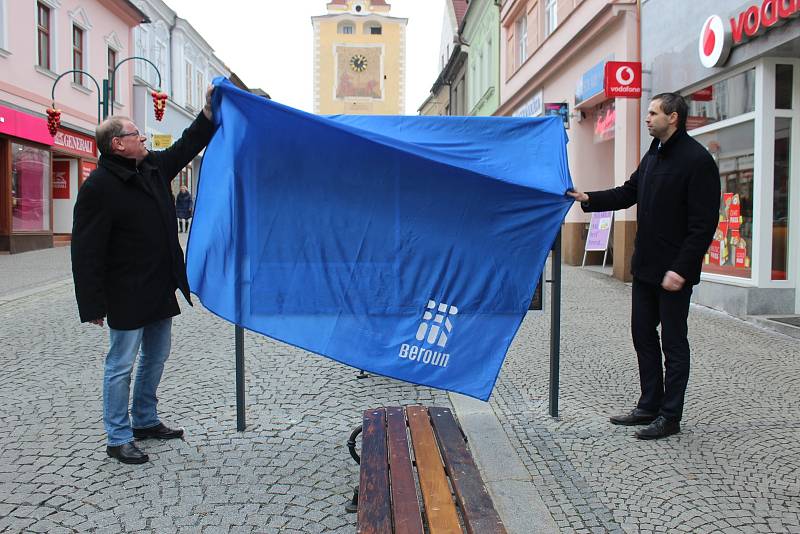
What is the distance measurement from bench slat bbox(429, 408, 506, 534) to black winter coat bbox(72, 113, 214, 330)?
167 centimetres

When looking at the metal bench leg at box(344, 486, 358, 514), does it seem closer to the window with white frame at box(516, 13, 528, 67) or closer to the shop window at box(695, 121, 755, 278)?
the shop window at box(695, 121, 755, 278)

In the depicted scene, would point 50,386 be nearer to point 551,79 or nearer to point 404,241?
point 404,241

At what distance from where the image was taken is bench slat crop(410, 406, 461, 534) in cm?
237

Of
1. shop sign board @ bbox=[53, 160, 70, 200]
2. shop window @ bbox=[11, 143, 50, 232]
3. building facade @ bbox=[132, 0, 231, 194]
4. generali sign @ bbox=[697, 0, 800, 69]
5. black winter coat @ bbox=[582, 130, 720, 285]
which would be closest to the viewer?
black winter coat @ bbox=[582, 130, 720, 285]

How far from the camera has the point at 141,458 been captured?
12.6 feet

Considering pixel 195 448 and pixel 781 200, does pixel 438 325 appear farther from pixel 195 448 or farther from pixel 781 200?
pixel 781 200

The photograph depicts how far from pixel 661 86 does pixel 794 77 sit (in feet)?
8.96

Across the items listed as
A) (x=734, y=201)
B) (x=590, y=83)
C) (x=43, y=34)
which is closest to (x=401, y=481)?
(x=734, y=201)

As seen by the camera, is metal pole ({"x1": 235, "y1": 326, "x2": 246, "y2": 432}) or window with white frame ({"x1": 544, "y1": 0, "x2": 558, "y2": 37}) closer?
metal pole ({"x1": 235, "y1": 326, "x2": 246, "y2": 432})

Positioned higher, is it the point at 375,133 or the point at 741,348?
the point at 375,133

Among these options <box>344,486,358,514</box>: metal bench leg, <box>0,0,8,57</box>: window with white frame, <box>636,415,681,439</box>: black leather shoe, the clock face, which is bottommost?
<box>344,486,358,514</box>: metal bench leg

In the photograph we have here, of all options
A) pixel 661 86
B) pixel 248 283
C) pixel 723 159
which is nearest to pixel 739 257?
pixel 723 159

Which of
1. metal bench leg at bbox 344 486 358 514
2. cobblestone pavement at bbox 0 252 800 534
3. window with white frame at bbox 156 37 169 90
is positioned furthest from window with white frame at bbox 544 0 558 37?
window with white frame at bbox 156 37 169 90

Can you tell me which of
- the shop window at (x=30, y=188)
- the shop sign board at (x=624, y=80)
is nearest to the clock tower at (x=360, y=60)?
the shop window at (x=30, y=188)
